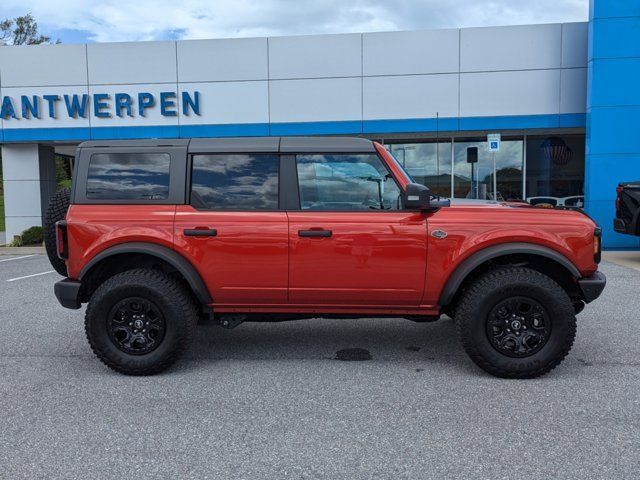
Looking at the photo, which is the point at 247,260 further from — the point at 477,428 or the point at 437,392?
the point at 477,428

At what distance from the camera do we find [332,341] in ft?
16.3

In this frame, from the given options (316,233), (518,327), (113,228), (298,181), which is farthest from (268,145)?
(518,327)

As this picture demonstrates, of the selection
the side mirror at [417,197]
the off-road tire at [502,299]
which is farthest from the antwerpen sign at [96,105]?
the off-road tire at [502,299]

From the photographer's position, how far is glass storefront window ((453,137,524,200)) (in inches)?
552

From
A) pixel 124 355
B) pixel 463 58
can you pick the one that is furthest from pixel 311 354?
pixel 463 58

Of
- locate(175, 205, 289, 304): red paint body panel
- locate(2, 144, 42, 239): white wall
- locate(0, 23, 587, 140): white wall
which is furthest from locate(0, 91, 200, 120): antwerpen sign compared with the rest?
locate(175, 205, 289, 304): red paint body panel

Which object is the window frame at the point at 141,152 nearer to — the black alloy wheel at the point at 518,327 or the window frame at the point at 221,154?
the window frame at the point at 221,154

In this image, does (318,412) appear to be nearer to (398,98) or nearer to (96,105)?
(398,98)

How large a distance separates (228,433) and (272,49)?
38.8 ft

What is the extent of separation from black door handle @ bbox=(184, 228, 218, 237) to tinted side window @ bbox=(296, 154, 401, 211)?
72 centimetres

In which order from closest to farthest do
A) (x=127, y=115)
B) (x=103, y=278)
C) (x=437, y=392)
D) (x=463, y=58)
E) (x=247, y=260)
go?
(x=437, y=392) → (x=247, y=260) → (x=103, y=278) → (x=463, y=58) → (x=127, y=115)

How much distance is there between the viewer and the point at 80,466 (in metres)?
2.72

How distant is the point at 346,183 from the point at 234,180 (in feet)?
2.93

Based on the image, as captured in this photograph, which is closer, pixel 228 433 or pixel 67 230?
pixel 228 433
